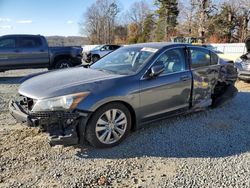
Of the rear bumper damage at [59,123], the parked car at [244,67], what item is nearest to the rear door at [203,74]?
the rear bumper damage at [59,123]

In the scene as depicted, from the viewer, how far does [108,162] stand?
3.58m

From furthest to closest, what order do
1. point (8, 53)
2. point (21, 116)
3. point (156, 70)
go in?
point (8, 53) < point (156, 70) < point (21, 116)

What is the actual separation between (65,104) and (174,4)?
48.9 m

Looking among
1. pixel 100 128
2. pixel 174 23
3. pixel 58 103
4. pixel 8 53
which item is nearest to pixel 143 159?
pixel 100 128

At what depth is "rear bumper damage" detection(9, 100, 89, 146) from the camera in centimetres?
355

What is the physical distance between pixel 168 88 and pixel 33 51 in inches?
318

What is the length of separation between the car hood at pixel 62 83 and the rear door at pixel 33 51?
689 centimetres

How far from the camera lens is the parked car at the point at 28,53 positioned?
10711mm

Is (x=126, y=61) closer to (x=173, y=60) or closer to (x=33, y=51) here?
(x=173, y=60)

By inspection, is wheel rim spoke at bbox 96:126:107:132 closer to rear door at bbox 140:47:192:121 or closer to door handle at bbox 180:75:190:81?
rear door at bbox 140:47:192:121

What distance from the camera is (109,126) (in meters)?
3.94

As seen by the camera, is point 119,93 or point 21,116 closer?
point 21,116

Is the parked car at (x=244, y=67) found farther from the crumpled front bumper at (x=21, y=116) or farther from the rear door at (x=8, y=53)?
the rear door at (x=8, y=53)

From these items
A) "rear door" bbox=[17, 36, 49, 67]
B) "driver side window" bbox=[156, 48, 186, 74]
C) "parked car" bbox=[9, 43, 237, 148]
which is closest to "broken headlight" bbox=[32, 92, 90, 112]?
"parked car" bbox=[9, 43, 237, 148]
